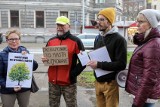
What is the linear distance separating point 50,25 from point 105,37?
3341 centimetres

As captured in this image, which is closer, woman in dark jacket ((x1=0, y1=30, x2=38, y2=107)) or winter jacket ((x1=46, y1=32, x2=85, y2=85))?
woman in dark jacket ((x1=0, y1=30, x2=38, y2=107))

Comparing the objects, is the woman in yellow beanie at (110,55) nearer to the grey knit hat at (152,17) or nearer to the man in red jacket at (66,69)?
the man in red jacket at (66,69)

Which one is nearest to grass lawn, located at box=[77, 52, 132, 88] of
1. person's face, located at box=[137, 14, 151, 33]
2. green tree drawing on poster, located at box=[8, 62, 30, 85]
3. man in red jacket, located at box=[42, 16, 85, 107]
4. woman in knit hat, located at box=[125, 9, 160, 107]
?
man in red jacket, located at box=[42, 16, 85, 107]

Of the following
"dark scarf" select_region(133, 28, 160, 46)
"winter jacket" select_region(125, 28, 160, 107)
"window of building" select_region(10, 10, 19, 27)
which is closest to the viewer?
"winter jacket" select_region(125, 28, 160, 107)

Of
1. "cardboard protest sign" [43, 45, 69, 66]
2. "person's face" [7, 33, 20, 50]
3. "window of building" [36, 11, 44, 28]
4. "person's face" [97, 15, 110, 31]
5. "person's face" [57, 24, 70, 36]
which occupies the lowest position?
"cardboard protest sign" [43, 45, 69, 66]

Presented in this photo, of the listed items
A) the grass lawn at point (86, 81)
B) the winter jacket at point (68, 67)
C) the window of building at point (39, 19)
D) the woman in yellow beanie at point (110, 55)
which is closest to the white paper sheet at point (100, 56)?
the woman in yellow beanie at point (110, 55)

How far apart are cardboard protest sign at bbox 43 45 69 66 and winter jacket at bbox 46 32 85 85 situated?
3.8 inches

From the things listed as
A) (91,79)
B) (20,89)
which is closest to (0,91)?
(20,89)

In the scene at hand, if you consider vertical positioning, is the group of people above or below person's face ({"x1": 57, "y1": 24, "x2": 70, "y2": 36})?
below

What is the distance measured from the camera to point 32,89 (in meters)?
4.27

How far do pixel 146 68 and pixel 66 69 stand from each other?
1.63 metres

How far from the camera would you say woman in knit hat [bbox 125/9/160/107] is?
10.1 ft

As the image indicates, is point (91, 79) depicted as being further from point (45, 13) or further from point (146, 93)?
point (45, 13)

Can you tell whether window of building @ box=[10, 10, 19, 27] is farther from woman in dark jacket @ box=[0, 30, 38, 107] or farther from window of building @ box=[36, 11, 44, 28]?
woman in dark jacket @ box=[0, 30, 38, 107]
